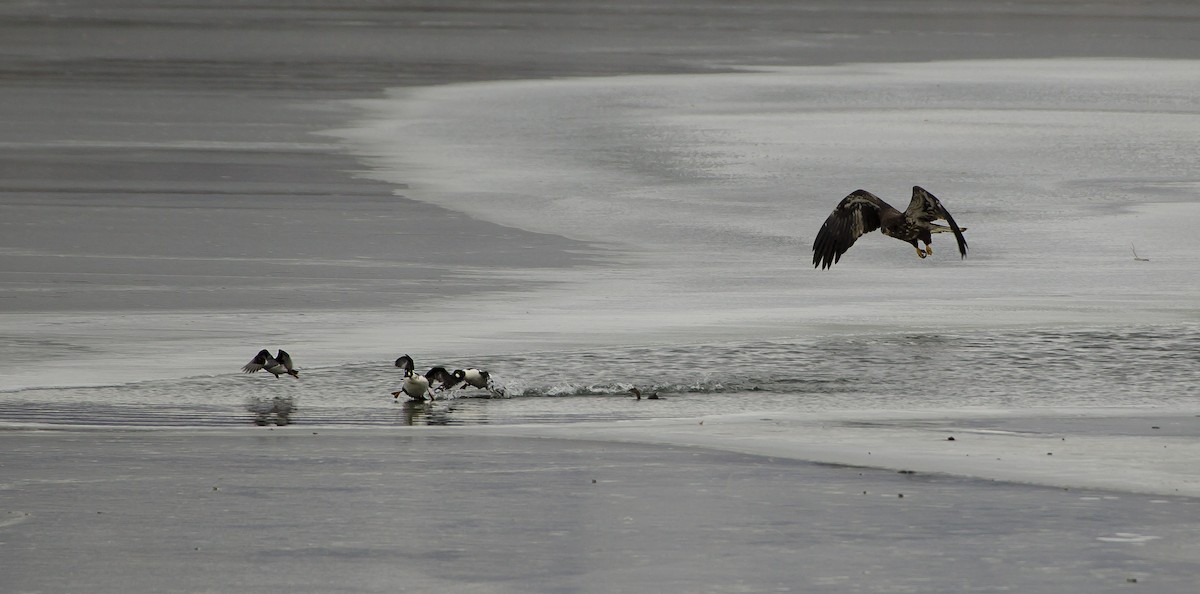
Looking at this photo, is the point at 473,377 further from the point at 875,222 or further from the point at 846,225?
the point at 875,222

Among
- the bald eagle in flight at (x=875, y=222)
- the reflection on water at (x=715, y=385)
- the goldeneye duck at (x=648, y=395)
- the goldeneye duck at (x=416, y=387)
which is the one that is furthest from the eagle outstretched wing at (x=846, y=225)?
the goldeneye duck at (x=416, y=387)

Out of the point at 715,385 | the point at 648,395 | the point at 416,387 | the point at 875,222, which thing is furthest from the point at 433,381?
the point at 875,222

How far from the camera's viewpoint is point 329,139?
25.4 m

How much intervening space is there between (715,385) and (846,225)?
9.54 feet

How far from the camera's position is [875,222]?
1402 cm

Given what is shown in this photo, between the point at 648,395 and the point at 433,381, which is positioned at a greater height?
the point at 433,381

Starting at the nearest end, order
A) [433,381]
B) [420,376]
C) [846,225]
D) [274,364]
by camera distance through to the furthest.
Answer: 1. [420,376]
2. [433,381]
3. [274,364]
4. [846,225]

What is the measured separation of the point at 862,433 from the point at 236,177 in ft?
44.0

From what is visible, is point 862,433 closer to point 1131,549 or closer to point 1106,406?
point 1106,406

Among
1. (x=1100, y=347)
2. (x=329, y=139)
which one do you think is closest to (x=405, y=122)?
(x=329, y=139)

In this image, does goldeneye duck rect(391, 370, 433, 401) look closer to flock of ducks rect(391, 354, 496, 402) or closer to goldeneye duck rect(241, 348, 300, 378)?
flock of ducks rect(391, 354, 496, 402)

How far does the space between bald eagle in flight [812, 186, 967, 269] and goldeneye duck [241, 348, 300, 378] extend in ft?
12.5

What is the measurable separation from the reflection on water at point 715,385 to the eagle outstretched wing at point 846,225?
1.05m

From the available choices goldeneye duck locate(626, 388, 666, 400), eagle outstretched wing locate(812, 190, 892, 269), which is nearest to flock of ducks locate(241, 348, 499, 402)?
goldeneye duck locate(626, 388, 666, 400)
